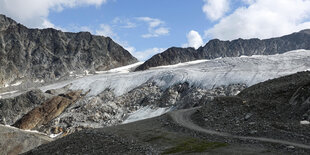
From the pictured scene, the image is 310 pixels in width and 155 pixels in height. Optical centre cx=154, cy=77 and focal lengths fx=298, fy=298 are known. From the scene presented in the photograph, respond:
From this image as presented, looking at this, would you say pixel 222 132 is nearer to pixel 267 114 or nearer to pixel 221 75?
→ pixel 267 114

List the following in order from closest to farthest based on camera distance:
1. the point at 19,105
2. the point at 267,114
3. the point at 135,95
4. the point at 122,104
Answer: the point at 267,114, the point at 122,104, the point at 135,95, the point at 19,105

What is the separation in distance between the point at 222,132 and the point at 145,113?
1946 inches

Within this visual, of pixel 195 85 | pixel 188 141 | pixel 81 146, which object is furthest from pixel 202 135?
pixel 195 85

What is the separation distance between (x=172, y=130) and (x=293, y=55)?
79.8 metres

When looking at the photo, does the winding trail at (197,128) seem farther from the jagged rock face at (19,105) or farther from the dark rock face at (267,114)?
the jagged rock face at (19,105)

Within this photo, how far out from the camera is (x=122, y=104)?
297 feet

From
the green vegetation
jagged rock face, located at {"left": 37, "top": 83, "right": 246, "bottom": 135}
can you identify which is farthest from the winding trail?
jagged rock face, located at {"left": 37, "top": 83, "right": 246, "bottom": 135}

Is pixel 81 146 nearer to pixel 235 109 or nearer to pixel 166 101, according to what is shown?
pixel 235 109

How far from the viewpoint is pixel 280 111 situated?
3503 centimetres

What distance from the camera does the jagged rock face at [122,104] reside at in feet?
252

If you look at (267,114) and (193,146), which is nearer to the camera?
(193,146)

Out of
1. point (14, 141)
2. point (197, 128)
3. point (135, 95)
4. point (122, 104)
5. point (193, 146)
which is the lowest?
point (14, 141)

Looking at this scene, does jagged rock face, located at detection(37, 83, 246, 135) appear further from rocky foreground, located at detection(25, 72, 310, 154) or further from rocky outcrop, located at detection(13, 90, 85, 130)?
rocky foreground, located at detection(25, 72, 310, 154)

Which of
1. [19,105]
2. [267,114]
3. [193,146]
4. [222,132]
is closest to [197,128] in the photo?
[222,132]
